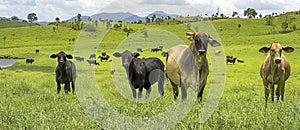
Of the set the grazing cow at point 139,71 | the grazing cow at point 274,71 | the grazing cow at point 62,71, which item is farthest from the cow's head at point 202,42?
the grazing cow at point 62,71

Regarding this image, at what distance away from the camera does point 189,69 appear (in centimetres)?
1124

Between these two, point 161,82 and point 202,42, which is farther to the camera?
point 161,82

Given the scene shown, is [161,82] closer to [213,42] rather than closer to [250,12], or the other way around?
[213,42]

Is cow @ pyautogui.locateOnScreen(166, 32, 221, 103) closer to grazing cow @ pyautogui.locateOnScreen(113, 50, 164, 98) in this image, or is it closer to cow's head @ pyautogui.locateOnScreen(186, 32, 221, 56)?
Result: cow's head @ pyautogui.locateOnScreen(186, 32, 221, 56)

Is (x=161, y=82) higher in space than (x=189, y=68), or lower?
lower

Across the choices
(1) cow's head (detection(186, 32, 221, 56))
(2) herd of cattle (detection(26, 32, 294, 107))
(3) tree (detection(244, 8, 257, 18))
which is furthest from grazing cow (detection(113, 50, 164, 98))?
(3) tree (detection(244, 8, 257, 18))

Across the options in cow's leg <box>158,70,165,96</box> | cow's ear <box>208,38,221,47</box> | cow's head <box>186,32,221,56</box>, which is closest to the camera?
cow's head <box>186,32,221,56</box>

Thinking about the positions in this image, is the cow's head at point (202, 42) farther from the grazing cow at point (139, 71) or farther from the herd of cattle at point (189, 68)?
the grazing cow at point (139, 71)

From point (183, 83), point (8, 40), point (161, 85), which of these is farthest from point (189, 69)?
point (8, 40)

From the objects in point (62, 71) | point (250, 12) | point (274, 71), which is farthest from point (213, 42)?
point (250, 12)

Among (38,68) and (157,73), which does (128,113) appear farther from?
(38,68)

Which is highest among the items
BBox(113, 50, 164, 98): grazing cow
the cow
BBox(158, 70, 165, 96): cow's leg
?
the cow

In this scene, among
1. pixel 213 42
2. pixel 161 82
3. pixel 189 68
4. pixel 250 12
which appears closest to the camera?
pixel 213 42

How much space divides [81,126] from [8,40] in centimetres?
12543
